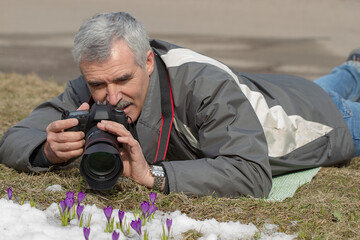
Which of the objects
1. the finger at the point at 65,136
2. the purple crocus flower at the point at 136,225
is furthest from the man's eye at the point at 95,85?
the purple crocus flower at the point at 136,225

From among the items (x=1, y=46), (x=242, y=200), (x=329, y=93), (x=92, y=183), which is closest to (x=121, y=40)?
(x=92, y=183)

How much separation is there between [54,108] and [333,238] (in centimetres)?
232

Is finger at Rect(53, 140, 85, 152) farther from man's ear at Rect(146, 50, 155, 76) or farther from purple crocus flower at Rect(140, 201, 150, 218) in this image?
man's ear at Rect(146, 50, 155, 76)

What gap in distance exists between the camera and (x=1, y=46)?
11578 mm

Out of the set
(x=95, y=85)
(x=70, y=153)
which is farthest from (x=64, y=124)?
(x=95, y=85)

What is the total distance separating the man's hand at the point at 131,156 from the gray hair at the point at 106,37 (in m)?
0.61

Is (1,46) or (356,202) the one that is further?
(1,46)

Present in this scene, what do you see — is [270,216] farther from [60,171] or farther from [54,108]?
[54,108]

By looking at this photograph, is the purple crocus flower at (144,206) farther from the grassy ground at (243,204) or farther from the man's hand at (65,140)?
the man's hand at (65,140)

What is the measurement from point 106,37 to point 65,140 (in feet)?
2.23

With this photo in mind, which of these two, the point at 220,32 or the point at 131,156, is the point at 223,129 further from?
the point at 220,32

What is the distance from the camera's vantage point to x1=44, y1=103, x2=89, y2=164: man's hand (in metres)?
3.30

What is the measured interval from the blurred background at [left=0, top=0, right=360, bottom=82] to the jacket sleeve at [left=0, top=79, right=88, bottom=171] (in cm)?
426

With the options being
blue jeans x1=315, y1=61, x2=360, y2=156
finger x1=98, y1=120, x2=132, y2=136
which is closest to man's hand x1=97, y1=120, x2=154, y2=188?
finger x1=98, y1=120, x2=132, y2=136
